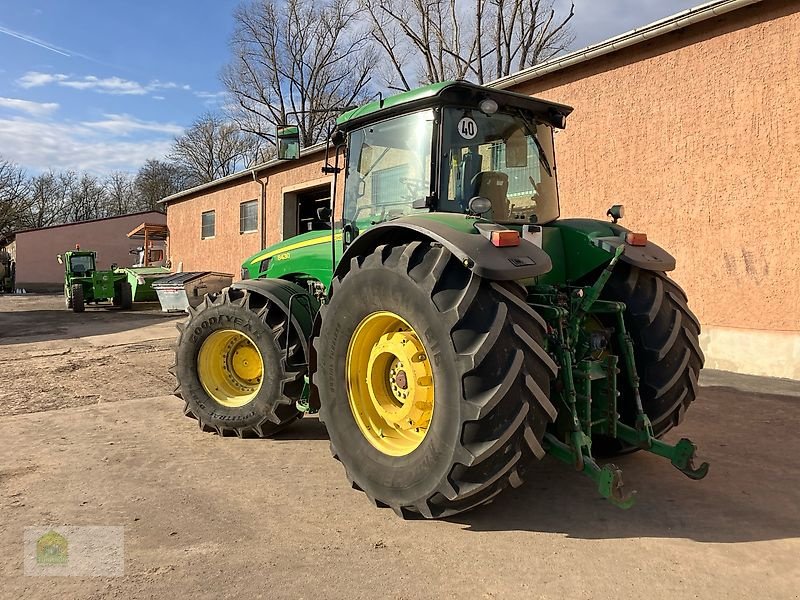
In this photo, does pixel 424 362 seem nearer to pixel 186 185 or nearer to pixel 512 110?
pixel 512 110

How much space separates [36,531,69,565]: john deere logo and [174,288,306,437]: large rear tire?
1746 millimetres

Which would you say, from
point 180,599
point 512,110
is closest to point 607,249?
point 512,110

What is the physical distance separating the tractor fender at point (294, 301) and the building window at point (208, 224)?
17180 millimetres

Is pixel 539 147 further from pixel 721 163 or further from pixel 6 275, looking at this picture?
pixel 6 275

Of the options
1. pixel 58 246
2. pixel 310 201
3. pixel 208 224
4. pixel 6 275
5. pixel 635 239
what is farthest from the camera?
pixel 58 246

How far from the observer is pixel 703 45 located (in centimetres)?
780

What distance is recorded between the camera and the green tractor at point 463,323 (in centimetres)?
281

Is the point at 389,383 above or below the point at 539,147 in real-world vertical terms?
below

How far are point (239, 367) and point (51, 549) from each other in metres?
2.33

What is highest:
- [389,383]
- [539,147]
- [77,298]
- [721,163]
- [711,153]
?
[711,153]

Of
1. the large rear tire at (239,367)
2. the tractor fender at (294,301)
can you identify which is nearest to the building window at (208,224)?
the large rear tire at (239,367)

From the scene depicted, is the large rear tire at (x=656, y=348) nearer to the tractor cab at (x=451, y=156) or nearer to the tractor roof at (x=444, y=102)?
the tractor cab at (x=451, y=156)

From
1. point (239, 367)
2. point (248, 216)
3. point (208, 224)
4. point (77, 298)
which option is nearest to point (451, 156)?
point (239, 367)

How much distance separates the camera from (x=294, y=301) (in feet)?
15.2
